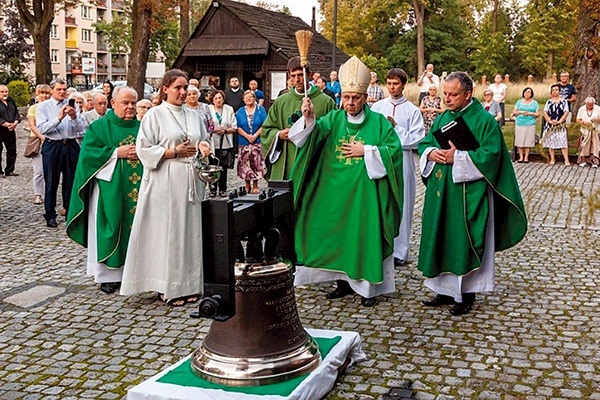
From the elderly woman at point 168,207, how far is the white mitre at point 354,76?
4.41ft

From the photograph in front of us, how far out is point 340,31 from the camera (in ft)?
168

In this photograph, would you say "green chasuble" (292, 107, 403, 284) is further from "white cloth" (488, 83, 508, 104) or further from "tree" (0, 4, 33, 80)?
"tree" (0, 4, 33, 80)

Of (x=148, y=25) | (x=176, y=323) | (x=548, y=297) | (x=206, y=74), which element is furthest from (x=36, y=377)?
(x=206, y=74)

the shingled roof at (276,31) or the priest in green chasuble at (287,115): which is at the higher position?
the shingled roof at (276,31)

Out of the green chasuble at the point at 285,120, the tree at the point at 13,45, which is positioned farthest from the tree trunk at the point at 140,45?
the tree at the point at 13,45

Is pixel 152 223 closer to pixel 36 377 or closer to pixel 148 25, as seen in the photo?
pixel 36 377

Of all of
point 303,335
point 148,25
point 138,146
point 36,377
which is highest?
point 148,25

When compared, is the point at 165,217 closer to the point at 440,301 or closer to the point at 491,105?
the point at 440,301

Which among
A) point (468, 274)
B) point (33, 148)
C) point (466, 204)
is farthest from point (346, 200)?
point (33, 148)

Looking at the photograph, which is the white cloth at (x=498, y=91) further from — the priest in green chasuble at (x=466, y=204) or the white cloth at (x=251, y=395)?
the white cloth at (x=251, y=395)

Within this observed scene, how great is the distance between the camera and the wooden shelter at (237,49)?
24.9 meters

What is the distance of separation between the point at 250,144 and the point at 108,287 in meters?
6.28

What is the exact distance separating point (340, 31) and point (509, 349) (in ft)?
153

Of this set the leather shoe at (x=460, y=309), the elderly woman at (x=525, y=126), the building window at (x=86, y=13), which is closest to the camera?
the leather shoe at (x=460, y=309)
